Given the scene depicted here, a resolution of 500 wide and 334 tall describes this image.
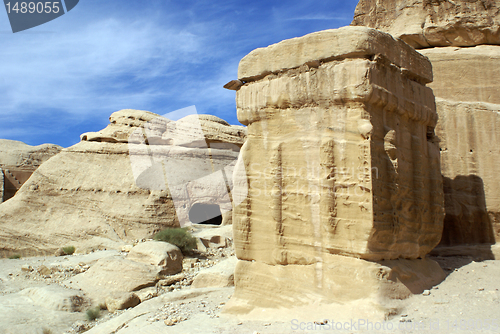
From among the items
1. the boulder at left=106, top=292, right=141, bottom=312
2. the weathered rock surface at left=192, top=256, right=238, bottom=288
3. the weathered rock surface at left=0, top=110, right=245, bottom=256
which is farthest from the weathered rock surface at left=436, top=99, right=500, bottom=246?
the weathered rock surface at left=0, top=110, right=245, bottom=256

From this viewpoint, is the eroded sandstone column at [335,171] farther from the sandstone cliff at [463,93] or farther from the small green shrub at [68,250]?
the small green shrub at [68,250]

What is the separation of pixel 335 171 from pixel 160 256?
18.6 feet

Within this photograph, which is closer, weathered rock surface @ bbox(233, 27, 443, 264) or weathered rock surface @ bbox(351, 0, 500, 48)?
weathered rock surface @ bbox(233, 27, 443, 264)

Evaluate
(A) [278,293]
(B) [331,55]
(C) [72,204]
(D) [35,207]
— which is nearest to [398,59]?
(B) [331,55]

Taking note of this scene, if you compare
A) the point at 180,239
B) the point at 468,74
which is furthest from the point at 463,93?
the point at 180,239

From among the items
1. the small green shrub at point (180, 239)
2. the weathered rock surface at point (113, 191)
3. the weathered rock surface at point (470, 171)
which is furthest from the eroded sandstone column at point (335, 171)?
the weathered rock surface at point (113, 191)

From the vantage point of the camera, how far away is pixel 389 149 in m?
3.58

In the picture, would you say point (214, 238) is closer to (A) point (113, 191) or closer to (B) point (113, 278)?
(A) point (113, 191)

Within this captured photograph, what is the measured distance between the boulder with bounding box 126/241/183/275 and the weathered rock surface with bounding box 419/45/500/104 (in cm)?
586

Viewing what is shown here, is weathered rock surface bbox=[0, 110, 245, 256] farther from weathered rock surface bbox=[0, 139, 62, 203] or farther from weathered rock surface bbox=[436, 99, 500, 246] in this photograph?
weathered rock surface bbox=[436, 99, 500, 246]

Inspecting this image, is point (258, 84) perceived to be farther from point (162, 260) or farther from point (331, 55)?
point (162, 260)

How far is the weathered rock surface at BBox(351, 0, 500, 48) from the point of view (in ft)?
19.9

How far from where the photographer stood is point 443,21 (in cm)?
621

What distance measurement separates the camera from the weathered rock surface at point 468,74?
18.8 ft
